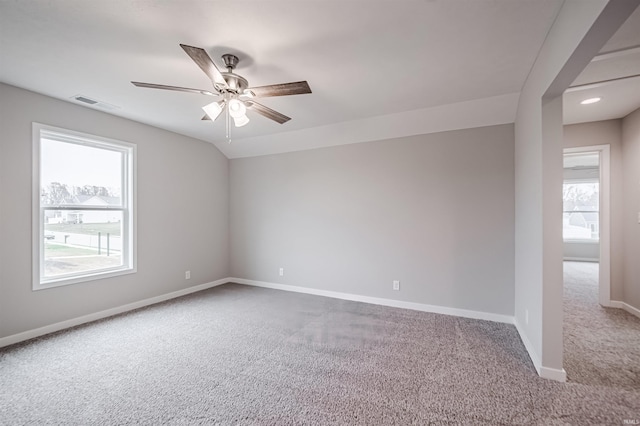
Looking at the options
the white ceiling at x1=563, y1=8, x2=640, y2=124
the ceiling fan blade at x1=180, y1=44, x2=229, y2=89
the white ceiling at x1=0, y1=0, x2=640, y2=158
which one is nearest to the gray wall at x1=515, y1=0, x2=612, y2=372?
the white ceiling at x1=0, y1=0, x2=640, y2=158

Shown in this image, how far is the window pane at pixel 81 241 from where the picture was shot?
3.12 meters

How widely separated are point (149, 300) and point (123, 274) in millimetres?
549

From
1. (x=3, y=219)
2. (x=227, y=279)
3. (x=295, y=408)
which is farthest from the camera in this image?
(x=227, y=279)

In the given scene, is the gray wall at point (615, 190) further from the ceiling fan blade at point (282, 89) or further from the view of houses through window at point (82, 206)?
the view of houses through window at point (82, 206)

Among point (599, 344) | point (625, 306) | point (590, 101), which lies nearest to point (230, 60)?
point (590, 101)

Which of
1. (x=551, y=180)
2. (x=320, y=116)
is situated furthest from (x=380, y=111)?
(x=551, y=180)

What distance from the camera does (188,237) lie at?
455 cm

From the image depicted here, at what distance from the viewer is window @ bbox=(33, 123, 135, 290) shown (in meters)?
3.03

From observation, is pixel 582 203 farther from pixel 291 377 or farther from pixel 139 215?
pixel 139 215

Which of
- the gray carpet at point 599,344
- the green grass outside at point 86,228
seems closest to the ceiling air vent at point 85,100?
the green grass outside at point 86,228

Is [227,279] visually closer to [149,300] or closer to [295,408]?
[149,300]

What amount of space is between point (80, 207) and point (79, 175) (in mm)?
397

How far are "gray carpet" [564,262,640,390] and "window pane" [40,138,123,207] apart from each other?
5.30 metres

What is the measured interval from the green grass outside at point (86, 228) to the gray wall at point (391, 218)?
1969 millimetres
